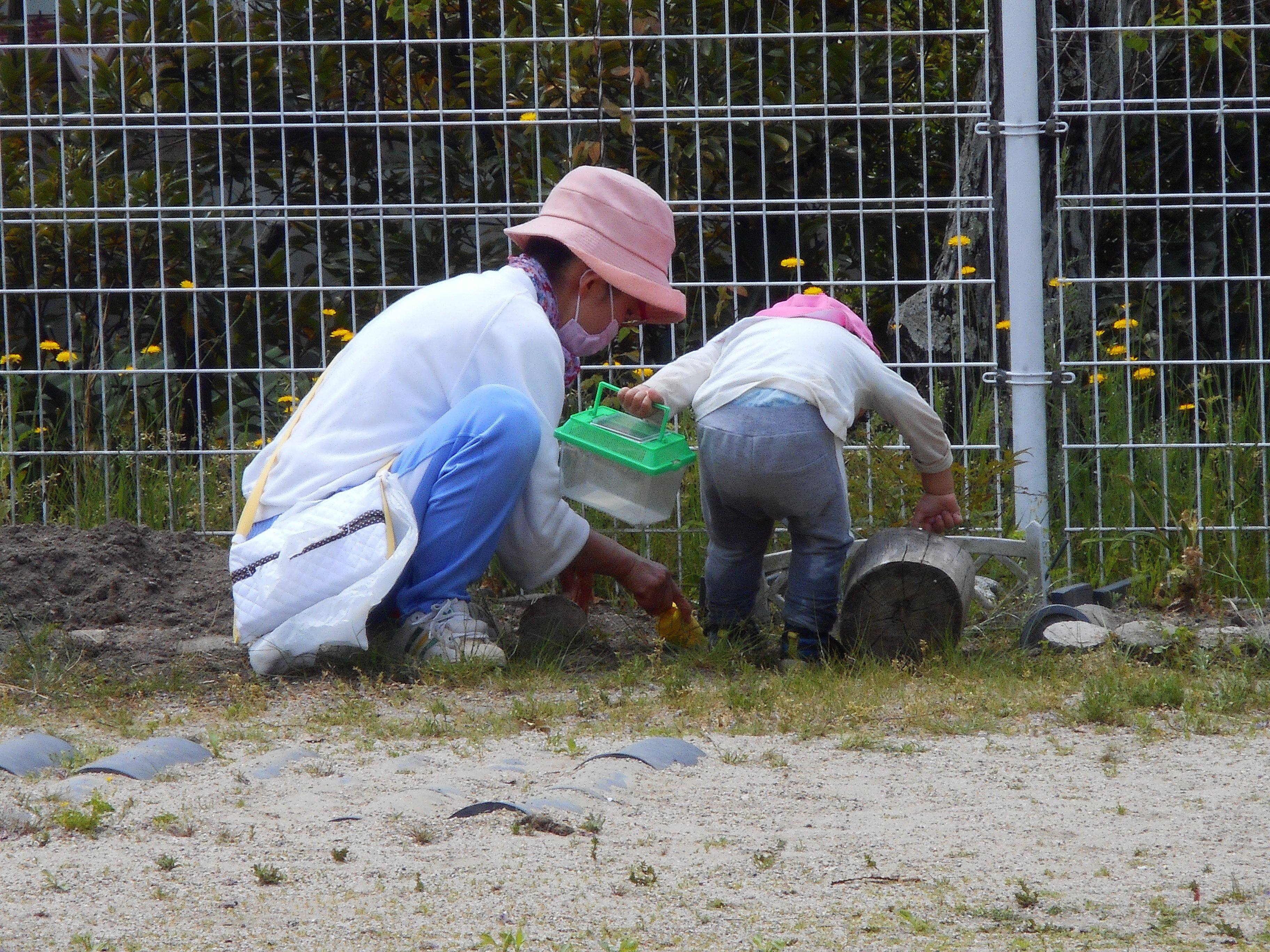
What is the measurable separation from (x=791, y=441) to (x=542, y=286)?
2.52 feet

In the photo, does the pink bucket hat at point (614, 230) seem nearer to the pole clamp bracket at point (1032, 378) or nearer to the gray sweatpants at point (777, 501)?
the gray sweatpants at point (777, 501)

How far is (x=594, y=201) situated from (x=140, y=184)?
7.77 feet

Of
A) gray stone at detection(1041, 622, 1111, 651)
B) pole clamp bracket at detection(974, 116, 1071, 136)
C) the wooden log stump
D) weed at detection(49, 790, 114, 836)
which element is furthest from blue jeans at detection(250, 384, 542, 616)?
pole clamp bracket at detection(974, 116, 1071, 136)

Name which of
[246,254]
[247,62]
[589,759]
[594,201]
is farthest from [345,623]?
[246,254]

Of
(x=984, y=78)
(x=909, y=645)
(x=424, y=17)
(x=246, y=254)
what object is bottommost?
(x=909, y=645)

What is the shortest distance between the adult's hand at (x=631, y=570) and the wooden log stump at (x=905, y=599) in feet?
1.48

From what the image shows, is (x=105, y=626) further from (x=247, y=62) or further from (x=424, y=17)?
(x=424, y=17)

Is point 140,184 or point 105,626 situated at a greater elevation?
point 140,184

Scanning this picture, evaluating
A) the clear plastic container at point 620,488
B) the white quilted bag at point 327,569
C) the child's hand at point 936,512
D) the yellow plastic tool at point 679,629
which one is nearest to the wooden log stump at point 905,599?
the child's hand at point 936,512

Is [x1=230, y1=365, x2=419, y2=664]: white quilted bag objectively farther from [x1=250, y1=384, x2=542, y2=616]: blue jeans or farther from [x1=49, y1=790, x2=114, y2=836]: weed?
[x1=49, y1=790, x2=114, y2=836]: weed

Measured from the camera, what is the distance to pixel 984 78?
4234 millimetres

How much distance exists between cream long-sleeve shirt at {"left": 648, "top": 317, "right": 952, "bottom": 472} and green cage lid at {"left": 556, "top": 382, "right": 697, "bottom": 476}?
101 mm

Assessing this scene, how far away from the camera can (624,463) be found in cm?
350

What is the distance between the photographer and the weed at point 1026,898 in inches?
72.1
